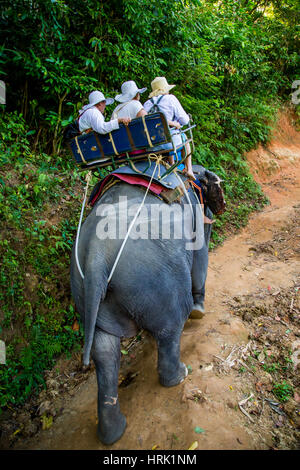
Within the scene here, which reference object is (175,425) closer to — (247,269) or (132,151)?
(132,151)

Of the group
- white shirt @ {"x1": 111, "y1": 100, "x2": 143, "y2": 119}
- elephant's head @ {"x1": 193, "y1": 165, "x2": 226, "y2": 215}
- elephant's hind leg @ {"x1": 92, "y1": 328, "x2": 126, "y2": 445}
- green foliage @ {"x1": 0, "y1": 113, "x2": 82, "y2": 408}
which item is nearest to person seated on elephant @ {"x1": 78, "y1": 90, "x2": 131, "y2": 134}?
white shirt @ {"x1": 111, "y1": 100, "x2": 143, "y2": 119}

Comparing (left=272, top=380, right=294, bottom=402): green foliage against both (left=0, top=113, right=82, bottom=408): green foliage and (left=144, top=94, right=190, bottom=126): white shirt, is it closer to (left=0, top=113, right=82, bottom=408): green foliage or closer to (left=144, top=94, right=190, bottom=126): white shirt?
(left=0, top=113, right=82, bottom=408): green foliage

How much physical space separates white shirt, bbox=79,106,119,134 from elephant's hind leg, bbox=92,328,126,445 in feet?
5.32

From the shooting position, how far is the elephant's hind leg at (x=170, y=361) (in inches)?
86.3

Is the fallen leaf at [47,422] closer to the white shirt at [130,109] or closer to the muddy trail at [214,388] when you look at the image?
the muddy trail at [214,388]

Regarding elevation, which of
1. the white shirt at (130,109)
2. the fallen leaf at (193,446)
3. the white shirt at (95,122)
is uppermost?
the white shirt at (130,109)

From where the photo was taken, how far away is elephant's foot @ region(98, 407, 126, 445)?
1973mm

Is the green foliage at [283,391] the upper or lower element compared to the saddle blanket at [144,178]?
lower

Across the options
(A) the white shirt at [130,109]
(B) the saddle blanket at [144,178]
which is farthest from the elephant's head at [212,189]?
(A) the white shirt at [130,109]

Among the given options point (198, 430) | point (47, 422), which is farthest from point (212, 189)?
point (47, 422)

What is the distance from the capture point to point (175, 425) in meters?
2.11

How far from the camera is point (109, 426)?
6.53 ft

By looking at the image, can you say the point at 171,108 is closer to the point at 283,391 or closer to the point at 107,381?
the point at 107,381
